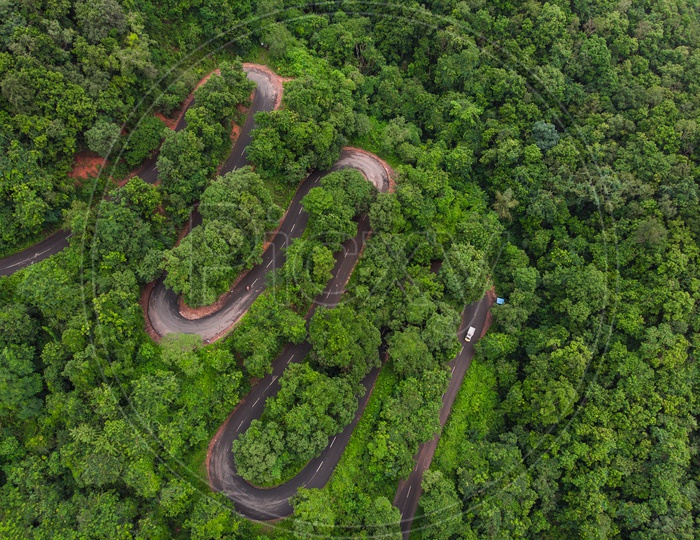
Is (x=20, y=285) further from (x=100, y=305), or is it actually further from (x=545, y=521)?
(x=545, y=521)

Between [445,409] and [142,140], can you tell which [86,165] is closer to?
[142,140]

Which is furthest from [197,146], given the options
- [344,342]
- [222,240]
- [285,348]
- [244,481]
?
[244,481]

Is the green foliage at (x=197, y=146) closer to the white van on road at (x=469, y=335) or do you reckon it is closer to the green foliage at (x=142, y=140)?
the green foliage at (x=142, y=140)

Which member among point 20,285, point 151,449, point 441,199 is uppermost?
point 441,199

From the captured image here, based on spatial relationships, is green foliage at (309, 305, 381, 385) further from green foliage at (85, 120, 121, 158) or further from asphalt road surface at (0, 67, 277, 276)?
green foliage at (85, 120, 121, 158)

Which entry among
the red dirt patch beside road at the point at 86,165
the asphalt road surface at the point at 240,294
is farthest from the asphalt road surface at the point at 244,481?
the red dirt patch beside road at the point at 86,165

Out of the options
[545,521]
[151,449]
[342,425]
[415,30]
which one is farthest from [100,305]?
[415,30]
